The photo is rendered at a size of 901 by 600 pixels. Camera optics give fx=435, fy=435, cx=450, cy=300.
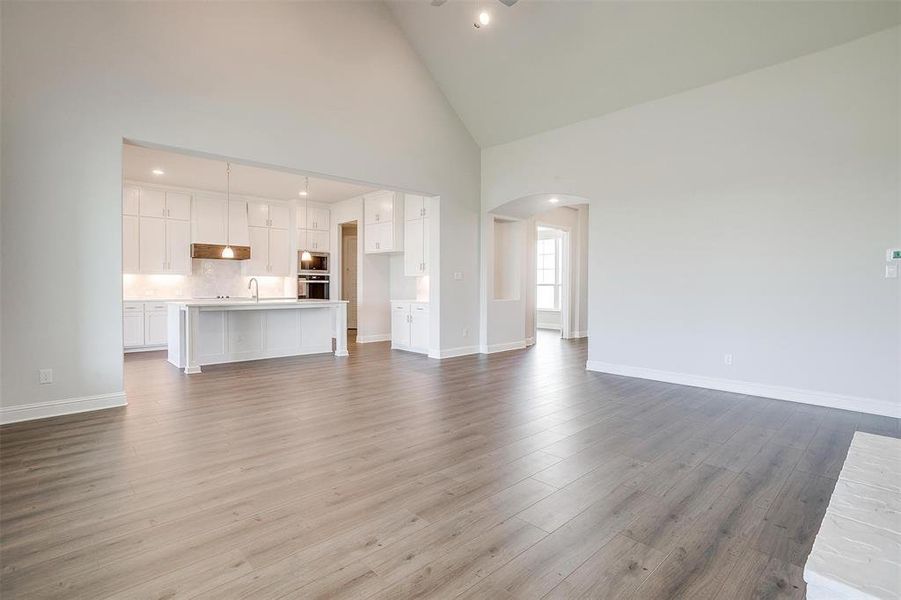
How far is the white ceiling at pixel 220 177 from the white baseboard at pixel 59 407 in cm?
322

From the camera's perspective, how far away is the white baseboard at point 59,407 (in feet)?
11.6

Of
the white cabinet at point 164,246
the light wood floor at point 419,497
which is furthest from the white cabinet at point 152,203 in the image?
the light wood floor at point 419,497

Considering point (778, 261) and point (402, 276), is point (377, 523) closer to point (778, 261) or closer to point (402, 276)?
point (778, 261)

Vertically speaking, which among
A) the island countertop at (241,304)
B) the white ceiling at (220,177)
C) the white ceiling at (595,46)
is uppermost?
the white ceiling at (595,46)

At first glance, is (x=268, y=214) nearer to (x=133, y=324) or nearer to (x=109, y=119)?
(x=133, y=324)

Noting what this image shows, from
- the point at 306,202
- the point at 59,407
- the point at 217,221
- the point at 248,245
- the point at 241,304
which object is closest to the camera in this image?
the point at 59,407

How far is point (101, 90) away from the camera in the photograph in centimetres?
380

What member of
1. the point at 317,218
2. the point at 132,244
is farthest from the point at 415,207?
the point at 132,244

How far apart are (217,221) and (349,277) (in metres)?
3.17

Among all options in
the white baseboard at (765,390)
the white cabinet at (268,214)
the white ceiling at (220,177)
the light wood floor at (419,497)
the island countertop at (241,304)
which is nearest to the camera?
the light wood floor at (419,497)

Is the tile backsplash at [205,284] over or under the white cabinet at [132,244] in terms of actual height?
under

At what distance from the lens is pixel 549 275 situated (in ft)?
37.2

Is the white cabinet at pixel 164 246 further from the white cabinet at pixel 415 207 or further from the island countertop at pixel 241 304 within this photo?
the white cabinet at pixel 415 207

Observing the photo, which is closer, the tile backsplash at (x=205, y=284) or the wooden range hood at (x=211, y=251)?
the tile backsplash at (x=205, y=284)
